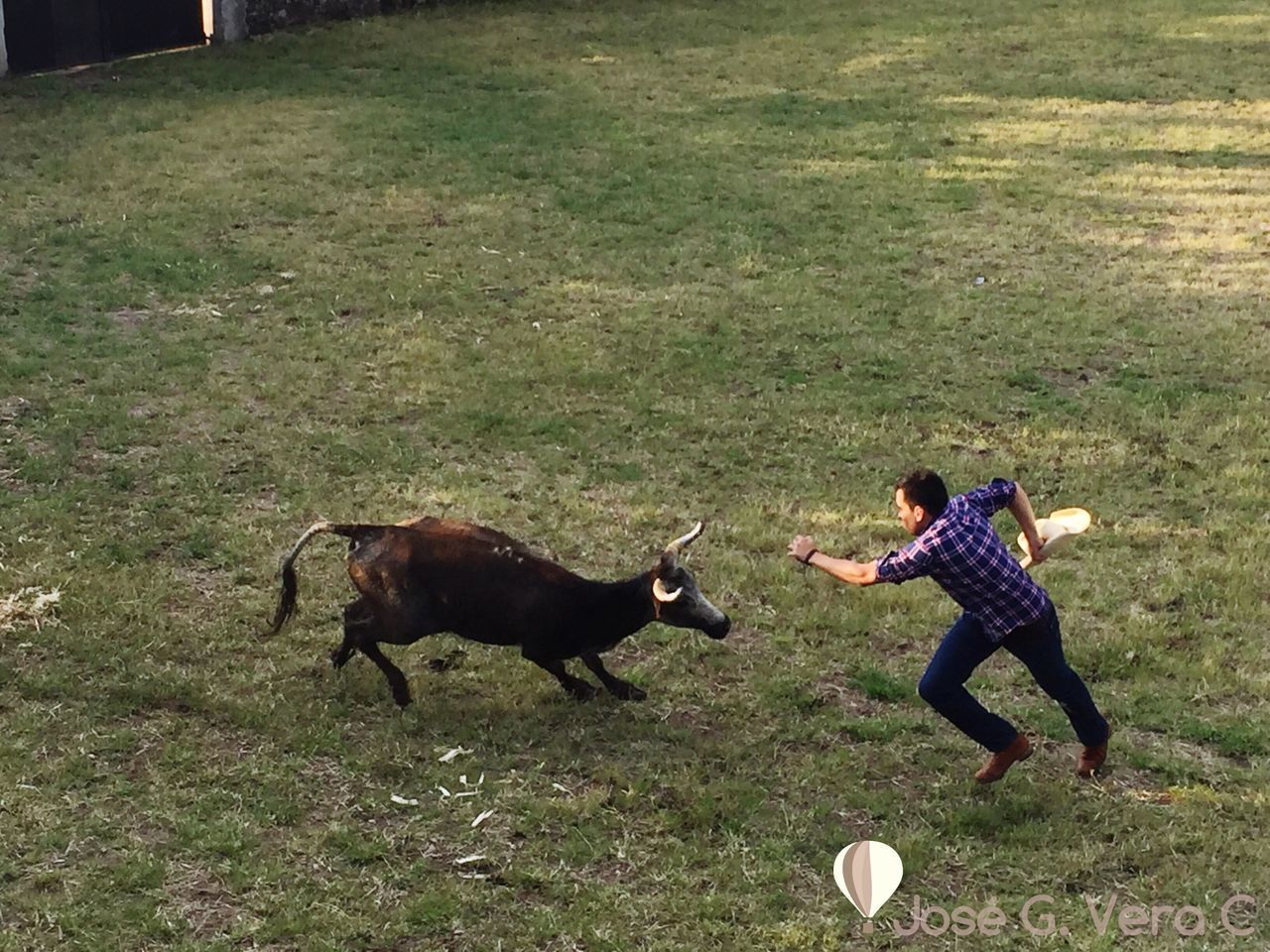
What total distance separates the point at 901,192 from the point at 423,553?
27.0 ft

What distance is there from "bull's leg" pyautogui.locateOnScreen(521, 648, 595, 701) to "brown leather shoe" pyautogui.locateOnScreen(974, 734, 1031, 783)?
5.42 feet

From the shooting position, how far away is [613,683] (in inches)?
252

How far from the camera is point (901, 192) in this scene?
43.4 feet

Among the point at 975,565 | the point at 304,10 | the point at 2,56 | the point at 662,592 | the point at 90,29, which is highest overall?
the point at 304,10

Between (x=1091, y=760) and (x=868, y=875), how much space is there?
1.18 m

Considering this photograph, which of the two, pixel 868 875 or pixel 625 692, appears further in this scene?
pixel 625 692

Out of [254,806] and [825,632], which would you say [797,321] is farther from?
[254,806]

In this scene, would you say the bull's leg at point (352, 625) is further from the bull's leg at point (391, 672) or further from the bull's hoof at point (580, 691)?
the bull's hoof at point (580, 691)

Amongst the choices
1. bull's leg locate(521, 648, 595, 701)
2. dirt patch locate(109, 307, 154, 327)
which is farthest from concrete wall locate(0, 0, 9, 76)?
bull's leg locate(521, 648, 595, 701)

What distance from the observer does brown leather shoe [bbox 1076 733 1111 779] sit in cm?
582

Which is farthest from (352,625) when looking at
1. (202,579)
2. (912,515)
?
(912,515)

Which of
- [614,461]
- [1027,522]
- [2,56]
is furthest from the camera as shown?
[2,56]

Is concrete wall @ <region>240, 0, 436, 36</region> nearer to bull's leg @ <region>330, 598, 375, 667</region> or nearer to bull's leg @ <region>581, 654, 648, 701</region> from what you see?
bull's leg @ <region>330, 598, 375, 667</region>

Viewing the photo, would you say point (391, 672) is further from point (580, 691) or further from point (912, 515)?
point (912, 515)
